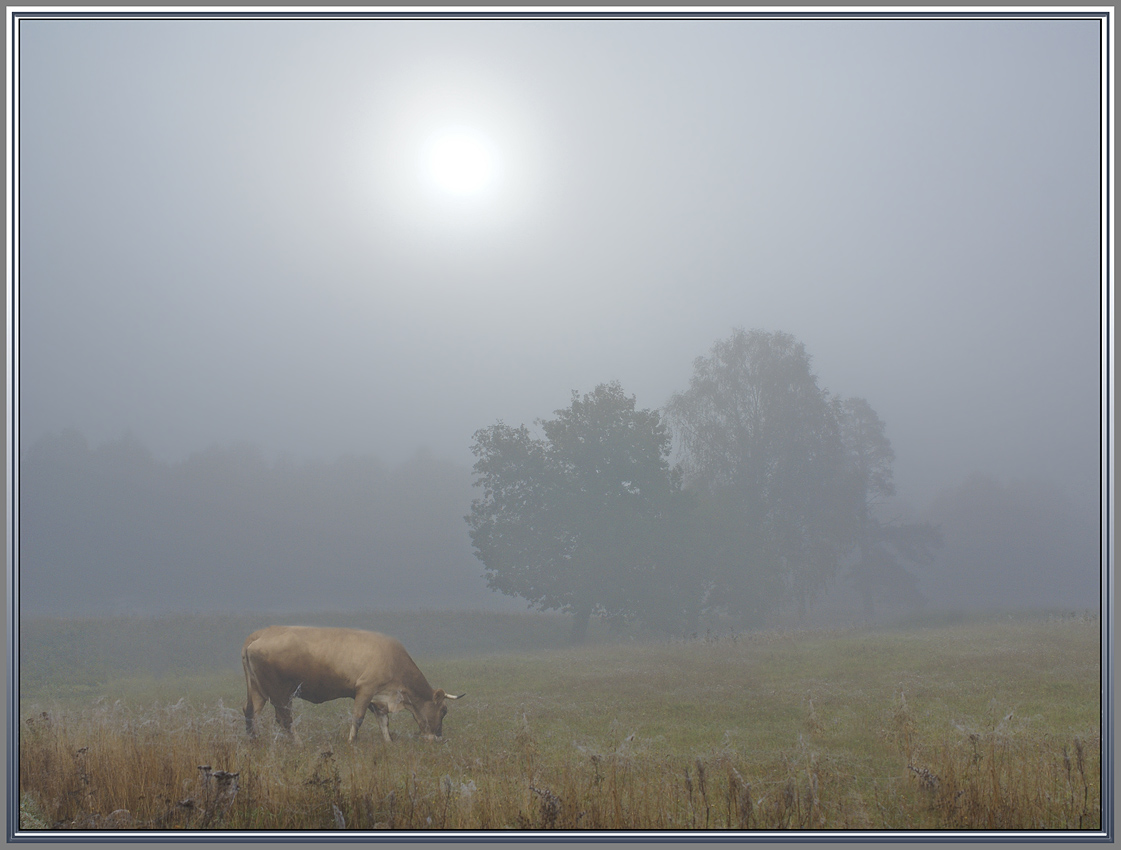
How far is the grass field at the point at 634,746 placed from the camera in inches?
275

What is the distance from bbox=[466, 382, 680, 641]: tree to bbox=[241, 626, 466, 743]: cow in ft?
9.65

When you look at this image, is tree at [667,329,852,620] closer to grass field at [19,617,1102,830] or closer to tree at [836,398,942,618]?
tree at [836,398,942,618]

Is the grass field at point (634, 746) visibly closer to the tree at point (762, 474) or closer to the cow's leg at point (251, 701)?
the cow's leg at point (251, 701)

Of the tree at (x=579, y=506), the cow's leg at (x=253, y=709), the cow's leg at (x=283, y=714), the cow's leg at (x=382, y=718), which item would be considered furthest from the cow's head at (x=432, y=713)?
the tree at (x=579, y=506)

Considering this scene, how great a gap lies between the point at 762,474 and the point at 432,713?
7.05m

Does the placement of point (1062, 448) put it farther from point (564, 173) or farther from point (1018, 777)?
point (564, 173)

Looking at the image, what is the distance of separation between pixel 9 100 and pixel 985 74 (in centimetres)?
1253

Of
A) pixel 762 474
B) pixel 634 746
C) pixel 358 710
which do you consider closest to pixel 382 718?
pixel 358 710

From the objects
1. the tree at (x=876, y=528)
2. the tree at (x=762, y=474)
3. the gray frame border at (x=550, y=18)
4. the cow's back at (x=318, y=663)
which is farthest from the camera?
the tree at (x=762, y=474)

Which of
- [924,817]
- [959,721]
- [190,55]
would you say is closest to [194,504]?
[190,55]

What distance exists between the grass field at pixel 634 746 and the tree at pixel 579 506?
1.35 metres

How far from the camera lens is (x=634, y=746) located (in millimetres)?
8219

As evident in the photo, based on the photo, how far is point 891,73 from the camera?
943cm

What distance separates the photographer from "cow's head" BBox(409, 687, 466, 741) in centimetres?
847
